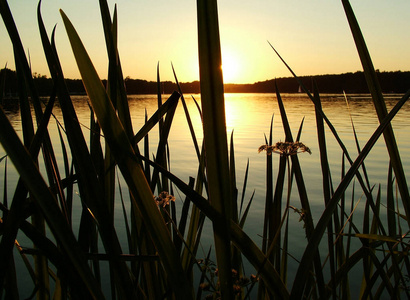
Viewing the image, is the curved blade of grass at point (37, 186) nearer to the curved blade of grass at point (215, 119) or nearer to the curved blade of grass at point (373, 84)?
the curved blade of grass at point (215, 119)

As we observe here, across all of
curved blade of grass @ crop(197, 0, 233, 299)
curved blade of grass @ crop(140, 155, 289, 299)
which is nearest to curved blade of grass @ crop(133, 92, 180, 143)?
curved blade of grass @ crop(140, 155, 289, 299)

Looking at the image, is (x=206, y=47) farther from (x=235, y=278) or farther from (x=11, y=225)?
(x=235, y=278)

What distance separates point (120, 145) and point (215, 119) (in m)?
0.11

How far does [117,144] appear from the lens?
0.40 meters

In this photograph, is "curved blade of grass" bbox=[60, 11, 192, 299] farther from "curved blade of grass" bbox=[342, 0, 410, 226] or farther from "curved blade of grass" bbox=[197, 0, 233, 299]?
"curved blade of grass" bbox=[342, 0, 410, 226]

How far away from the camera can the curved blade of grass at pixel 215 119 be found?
0.34 meters

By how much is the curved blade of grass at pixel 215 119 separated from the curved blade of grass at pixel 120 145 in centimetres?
7

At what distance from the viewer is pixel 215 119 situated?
0.36m

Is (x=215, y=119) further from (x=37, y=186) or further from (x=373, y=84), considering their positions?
(x=373, y=84)

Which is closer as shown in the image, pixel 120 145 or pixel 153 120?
pixel 120 145

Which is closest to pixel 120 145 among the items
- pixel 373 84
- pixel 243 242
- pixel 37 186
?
pixel 37 186

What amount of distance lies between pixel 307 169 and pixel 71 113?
20.2 feet

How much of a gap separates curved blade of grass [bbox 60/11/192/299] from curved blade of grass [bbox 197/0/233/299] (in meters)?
0.07

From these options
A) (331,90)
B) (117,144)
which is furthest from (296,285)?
(331,90)
